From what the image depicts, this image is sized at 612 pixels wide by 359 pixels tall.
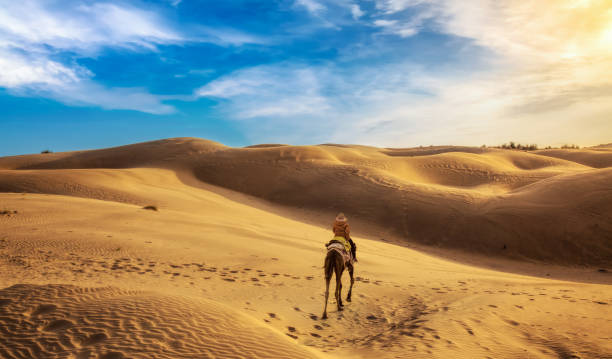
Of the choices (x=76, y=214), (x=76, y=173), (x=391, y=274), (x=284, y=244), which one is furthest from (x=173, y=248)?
(x=76, y=173)

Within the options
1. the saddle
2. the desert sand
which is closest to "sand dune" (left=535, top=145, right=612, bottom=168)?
the desert sand

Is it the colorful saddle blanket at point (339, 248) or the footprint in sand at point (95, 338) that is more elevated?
the colorful saddle blanket at point (339, 248)

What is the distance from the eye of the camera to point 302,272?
9883 millimetres

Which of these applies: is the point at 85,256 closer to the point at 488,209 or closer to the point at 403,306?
the point at 403,306

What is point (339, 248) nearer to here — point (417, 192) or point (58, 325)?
point (58, 325)

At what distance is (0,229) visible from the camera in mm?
11078

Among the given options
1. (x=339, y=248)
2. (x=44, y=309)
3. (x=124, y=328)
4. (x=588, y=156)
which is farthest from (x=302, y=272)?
(x=588, y=156)

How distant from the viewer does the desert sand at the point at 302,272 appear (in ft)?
16.0

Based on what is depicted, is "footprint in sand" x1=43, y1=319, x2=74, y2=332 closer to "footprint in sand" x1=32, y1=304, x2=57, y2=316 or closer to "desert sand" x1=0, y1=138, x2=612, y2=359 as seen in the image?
"desert sand" x1=0, y1=138, x2=612, y2=359

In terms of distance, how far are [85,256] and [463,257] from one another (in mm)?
14953

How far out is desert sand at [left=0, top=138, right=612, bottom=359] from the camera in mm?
4883

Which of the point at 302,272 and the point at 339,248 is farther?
the point at 302,272

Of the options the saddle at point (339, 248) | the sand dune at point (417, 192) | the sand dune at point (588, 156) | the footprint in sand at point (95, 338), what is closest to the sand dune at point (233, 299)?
the footprint in sand at point (95, 338)

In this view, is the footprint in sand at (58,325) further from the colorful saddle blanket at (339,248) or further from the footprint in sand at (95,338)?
the colorful saddle blanket at (339,248)
